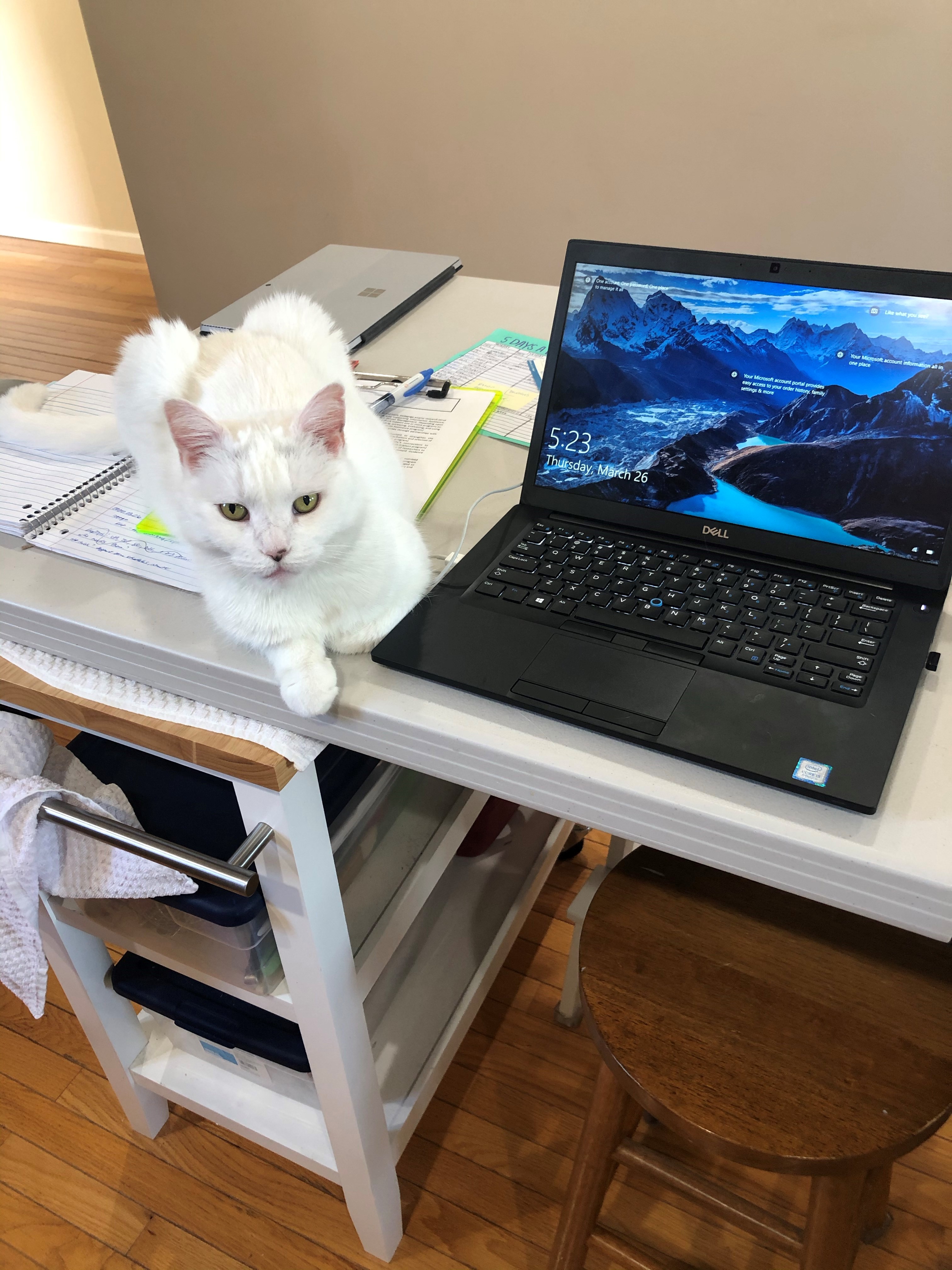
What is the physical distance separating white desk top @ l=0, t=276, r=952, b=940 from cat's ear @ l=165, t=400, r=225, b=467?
150mm

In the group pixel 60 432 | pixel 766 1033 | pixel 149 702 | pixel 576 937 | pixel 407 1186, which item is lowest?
pixel 407 1186

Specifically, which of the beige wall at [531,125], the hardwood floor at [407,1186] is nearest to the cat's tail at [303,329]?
the hardwood floor at [407,1186]

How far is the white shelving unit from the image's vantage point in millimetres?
758

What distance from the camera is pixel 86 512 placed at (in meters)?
0.80

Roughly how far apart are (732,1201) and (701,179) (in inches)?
78.5

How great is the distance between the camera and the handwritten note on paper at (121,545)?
72 cm

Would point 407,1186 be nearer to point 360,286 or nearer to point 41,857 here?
point 41,857

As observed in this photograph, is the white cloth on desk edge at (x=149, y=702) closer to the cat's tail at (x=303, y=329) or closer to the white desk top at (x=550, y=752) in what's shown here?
the white desk top at (x=550, y=752)

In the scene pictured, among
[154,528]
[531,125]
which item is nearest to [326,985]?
[154,528]

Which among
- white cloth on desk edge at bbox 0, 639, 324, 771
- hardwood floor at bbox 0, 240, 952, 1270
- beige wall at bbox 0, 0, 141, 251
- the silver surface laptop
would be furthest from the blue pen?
beige wall at bbox 0, 0, 141, 251

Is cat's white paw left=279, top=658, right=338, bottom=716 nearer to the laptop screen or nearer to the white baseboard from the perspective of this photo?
the laptop screen

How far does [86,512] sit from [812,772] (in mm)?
687

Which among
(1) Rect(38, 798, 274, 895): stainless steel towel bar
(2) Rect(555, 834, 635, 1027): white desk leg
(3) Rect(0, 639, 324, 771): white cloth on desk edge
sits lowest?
(2) Rect(555, 834, 635, 1027): white desk leg

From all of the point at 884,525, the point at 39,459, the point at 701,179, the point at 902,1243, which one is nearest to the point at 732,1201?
the point at 902,1243
